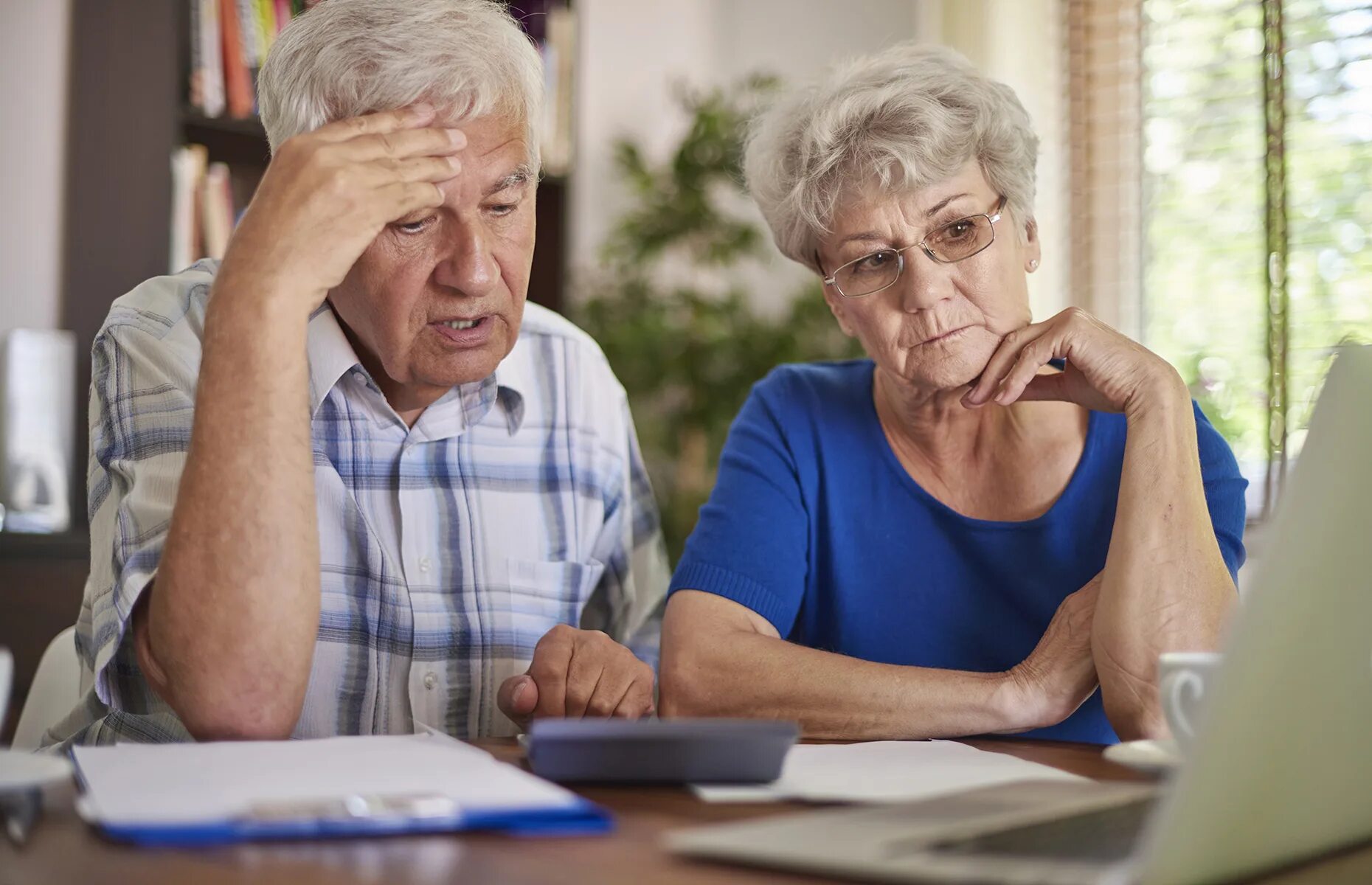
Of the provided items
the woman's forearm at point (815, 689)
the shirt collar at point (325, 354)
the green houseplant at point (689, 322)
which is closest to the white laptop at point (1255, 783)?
the woman's forearm at point (815, 689)

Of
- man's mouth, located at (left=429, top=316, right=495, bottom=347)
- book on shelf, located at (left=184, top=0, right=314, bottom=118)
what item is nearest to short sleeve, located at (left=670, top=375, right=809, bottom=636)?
man's mouth, located at (left=429, top=316, right=495, bottom=347)

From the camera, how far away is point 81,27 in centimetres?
262

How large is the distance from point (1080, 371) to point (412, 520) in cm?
75

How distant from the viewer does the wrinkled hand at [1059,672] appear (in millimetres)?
1127

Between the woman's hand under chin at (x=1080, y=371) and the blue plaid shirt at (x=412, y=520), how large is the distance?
19.7 inches

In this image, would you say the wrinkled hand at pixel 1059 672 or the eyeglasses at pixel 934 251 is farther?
the eyeglasses at pixel 934 251

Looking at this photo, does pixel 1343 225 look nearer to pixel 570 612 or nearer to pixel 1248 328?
pixel 1248 328

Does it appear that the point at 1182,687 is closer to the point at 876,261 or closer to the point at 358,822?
the point at 358,822

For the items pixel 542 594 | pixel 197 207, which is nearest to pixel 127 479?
pixel 542 594

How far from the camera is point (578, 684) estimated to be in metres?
1.11

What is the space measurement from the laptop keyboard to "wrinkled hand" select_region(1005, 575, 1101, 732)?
51cm

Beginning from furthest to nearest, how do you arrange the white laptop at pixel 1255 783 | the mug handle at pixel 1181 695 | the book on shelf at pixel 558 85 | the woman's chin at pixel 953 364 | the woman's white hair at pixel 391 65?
the book on shelf at pixel 558 85 → the woman's chin at pixel 953 364 → the woman's white hair at pixel 391 65 → the mug handle at pixel 1181 695 → the white laptop at pixel 1255 783

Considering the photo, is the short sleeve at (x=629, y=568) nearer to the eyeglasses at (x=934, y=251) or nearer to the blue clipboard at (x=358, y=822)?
the eyeglasses at (x=934, y=251)

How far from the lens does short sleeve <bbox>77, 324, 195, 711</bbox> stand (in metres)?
1.07
